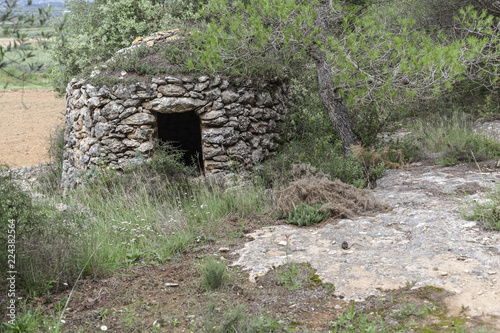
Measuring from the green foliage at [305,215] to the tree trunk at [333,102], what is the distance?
2719mm

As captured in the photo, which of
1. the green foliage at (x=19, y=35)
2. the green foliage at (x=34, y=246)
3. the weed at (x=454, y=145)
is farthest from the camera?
the weed at (x=454, y=145)

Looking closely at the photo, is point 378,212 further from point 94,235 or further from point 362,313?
point 94,235

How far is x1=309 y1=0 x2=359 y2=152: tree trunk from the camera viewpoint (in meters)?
7.12

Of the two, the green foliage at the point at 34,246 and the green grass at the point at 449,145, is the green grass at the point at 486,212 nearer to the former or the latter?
the green grass at the point at 449,145

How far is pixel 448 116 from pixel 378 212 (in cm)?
611

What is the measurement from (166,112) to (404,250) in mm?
4695

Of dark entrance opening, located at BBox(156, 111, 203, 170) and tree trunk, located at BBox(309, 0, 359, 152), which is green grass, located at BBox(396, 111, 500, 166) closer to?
tree trunk, located at BBox(309, 0, 359, 152)

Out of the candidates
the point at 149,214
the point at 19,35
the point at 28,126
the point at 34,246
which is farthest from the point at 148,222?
the point at 28,126

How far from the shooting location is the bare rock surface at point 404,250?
3168mm

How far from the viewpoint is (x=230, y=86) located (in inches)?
293

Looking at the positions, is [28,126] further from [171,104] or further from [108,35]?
[171,104]

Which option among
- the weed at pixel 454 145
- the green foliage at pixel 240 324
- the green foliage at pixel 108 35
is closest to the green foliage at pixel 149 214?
the green foliage at pixel 240 324

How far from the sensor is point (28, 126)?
14000 millimetres

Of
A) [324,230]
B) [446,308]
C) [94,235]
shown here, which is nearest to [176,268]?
[94,235]
